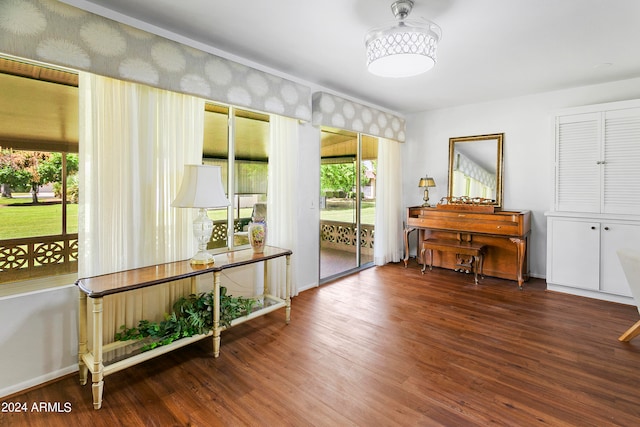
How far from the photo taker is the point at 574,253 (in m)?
3.71

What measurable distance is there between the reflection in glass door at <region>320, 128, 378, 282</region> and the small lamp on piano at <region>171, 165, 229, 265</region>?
6.14ft

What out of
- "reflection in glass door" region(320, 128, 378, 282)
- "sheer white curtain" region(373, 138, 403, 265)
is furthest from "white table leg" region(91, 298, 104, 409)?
"sheer white curtain" region(373, 138, 403, 265)

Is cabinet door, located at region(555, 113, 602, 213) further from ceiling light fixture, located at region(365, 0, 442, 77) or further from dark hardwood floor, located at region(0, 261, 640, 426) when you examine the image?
ceiling light fixture, located at region(365, 0, 442, 77)

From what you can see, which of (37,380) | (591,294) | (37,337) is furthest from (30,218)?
(591,294)

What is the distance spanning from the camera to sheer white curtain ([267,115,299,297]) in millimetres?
3459

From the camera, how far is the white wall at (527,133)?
3.94 meters

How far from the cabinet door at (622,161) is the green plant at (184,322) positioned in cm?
403

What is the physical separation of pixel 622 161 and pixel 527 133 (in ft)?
3.72

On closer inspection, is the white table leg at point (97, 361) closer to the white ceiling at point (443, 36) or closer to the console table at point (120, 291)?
the console table at point (120, 291)

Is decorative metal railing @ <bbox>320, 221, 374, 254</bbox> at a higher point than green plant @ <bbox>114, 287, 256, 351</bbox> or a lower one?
higher

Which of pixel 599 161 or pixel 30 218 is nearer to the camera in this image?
pixel 30 218

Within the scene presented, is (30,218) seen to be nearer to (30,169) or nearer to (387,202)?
(30,169)

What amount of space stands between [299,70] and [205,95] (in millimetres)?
1165

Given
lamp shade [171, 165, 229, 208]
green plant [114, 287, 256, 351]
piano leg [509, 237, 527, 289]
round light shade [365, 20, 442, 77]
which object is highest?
round light shade [365, 20, 442, 77]
